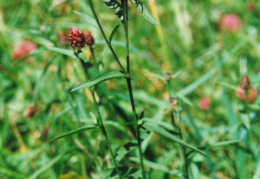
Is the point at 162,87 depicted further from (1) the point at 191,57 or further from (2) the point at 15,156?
(2) the point at 15,156

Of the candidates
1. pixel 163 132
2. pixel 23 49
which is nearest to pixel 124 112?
pixel 163 132

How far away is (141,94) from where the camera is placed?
1.39m

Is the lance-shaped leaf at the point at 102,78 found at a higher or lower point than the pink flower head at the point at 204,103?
higher

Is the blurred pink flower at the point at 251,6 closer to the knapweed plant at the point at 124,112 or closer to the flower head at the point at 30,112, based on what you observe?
the knapweed plant at the point at 124,112

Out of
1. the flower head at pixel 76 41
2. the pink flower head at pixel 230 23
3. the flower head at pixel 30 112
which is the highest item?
the flower head at pixel 76 41

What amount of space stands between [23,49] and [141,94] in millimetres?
1124

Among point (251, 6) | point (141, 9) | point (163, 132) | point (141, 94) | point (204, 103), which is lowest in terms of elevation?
point (204, 103)

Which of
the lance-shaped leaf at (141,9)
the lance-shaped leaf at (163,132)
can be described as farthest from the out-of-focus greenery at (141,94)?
the lance-shaped leaf at (141,9)

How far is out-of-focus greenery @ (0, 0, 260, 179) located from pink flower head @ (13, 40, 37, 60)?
44 mm

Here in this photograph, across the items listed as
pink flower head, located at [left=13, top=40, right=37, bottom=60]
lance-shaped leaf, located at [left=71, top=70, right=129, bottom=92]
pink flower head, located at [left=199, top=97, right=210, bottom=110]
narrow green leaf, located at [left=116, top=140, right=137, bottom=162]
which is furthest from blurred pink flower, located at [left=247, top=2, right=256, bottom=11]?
lance-shaped leaf, located at [left=71, top=70, right=129, bottom=92]

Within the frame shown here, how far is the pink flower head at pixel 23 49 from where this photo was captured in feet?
6.91

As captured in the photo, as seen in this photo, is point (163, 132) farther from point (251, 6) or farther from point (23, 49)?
point (251, 6)

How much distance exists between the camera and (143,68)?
1729 mm

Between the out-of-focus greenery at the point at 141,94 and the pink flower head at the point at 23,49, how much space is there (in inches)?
1.7
